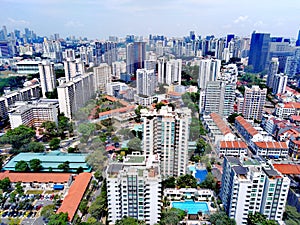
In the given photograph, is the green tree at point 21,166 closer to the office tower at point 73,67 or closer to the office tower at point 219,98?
the office tower at point 219,98

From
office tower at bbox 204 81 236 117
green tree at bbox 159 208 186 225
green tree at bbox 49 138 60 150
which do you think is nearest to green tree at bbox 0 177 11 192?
green tree at bbox 49 138 60 150

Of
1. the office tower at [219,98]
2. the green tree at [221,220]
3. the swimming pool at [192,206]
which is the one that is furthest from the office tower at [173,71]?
the green tree at [221,220]

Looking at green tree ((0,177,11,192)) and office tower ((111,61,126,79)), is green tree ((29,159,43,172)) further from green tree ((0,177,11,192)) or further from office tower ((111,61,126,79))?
office tower ((111,61,126,79))

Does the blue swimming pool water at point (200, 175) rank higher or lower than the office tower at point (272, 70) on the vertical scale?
lower

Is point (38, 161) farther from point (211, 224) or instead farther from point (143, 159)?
point (211, 224)

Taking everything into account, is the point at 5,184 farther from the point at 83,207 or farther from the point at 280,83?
the point at 280,83
